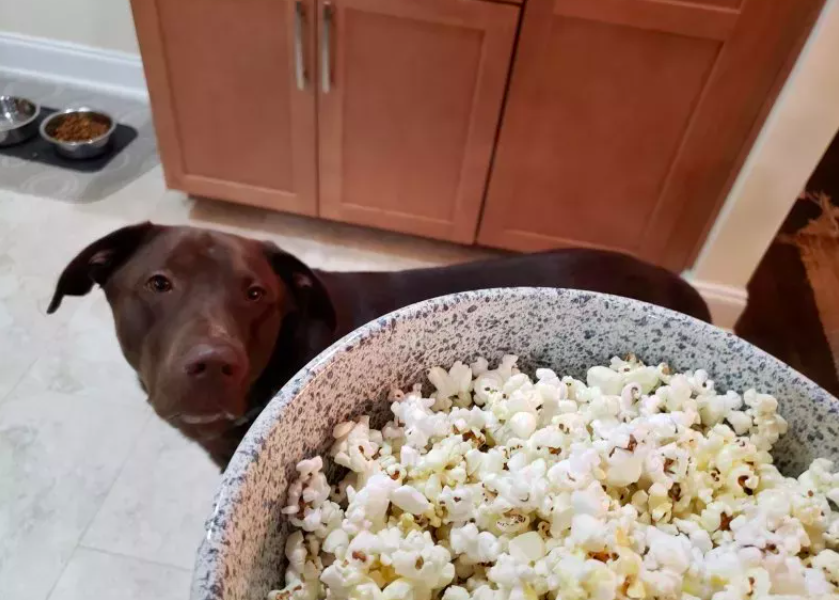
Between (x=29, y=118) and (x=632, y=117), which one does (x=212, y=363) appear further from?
(x=29, y=118)

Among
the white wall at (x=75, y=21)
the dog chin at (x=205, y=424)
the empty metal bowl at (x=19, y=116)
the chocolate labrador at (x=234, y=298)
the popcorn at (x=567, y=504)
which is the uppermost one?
the popcorn at (x=567, y=504)

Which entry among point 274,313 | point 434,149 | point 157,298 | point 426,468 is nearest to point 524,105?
point 434,149

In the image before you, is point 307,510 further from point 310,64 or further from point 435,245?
point 435,245

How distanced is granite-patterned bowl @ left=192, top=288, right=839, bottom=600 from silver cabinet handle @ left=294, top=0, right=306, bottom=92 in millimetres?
1268

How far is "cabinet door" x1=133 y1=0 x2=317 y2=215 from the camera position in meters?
1.73

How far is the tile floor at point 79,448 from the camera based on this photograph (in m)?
1.37

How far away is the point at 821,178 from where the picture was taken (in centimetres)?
256

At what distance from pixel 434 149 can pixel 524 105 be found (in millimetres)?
275

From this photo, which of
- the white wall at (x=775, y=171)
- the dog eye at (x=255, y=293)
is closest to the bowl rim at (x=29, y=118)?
the dog eye at (x=255, y=293)

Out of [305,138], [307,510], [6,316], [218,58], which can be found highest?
[307,510]

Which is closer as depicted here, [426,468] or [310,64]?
[426,468]

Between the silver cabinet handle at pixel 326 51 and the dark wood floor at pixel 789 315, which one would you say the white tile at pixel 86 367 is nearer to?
the silver cabinet handle at pixel 326 51

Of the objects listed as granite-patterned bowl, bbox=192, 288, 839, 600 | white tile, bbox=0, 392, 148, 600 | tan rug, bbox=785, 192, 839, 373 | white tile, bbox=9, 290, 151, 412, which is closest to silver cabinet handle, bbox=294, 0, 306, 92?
white tile, bbox=9, 290, 151, 412

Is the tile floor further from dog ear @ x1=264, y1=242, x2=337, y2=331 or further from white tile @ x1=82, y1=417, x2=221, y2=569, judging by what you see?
dog ear @ x1=264, y1=242, x2=337, y2=331
